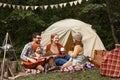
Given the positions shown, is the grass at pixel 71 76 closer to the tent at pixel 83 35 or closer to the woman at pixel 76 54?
the woman at pixel 76 54

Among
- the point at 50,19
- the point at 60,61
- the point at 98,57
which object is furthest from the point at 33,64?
the point at 50,19

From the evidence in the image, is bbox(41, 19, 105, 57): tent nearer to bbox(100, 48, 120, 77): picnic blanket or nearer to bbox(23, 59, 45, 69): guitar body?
bbox(23, 59, 45, 69): guitar body

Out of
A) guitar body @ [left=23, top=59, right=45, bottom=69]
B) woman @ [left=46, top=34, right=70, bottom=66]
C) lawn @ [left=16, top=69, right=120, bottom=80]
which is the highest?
woman @ [left=46, top=34, right=70, bottom=66]

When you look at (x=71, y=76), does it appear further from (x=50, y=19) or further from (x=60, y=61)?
(x=50, y=19)

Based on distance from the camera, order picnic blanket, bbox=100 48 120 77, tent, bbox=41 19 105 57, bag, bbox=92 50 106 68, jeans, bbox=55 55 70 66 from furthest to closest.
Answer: tent, bbox=41 19 105 57 → bag, bbox=92 50 106 68 → jeans, bbox=55 55 70 66 → picnic blanket, bbox=100 48 120 77

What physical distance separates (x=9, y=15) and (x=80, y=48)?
757cm

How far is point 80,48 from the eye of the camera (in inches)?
326

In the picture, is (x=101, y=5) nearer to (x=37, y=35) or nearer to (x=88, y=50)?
(x=88, y=50)

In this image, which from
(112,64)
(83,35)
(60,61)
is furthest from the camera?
(83,35)

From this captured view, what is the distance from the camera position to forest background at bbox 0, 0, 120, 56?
49.9ft

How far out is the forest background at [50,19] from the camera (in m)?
15.2

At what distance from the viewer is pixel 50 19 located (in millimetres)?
16078

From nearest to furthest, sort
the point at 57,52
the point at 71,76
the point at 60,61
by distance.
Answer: the point at 71,76 < the point at 60,61 < the point at 57,52

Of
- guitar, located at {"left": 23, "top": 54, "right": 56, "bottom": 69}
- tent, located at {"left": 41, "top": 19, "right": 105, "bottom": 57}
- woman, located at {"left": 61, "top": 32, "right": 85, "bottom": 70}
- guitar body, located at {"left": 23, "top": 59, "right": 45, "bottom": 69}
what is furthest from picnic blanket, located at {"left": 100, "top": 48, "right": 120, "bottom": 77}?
tent, located at {"left": 41, "top": 19, "right": 105, "bottom": 57}
